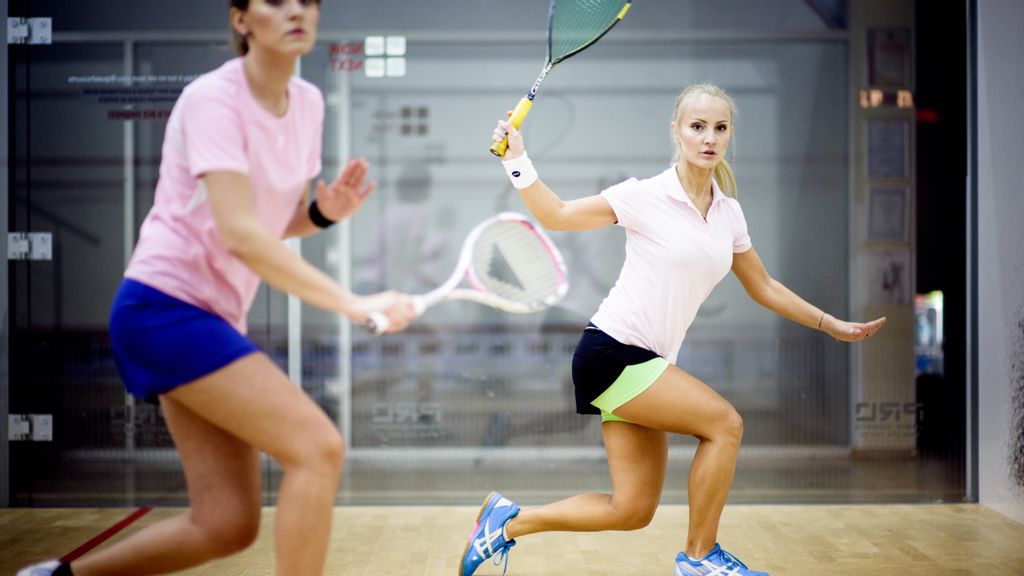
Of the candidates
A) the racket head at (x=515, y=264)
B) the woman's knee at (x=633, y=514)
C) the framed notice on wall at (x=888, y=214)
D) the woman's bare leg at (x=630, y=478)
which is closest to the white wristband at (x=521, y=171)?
the racket head at (x=515, y=264)

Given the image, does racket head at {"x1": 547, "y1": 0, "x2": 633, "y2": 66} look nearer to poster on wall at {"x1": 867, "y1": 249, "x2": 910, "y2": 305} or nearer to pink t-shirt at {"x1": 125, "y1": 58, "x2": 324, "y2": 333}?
pink t-shirt at {"x1": 125, "y1": 58, "x2": 324, "y2": 333}

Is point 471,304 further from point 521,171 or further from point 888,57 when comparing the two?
point 888,57

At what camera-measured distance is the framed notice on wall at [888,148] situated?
3.96 meters

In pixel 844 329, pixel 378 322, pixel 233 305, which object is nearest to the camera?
pixel 378 322

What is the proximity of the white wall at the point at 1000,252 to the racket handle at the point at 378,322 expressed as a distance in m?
2.86

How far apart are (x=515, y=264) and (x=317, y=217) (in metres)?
0.81

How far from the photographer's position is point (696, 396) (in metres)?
2.36

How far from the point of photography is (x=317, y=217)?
185cm

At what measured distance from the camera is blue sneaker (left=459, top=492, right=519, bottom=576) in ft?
8.75

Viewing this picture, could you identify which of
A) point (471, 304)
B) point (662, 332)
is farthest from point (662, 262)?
point (471, 304)

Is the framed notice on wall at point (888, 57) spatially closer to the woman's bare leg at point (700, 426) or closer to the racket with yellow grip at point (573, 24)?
the racket with yellow grip at point (573, 24)

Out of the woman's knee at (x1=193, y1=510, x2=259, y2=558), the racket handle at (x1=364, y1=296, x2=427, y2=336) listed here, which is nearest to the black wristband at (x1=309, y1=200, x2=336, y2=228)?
the racket handle at (x1=364, y1=296, x2=427, y2=336)

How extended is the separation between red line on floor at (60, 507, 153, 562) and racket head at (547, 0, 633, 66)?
1924 mm

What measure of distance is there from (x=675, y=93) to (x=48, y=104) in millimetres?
2379
